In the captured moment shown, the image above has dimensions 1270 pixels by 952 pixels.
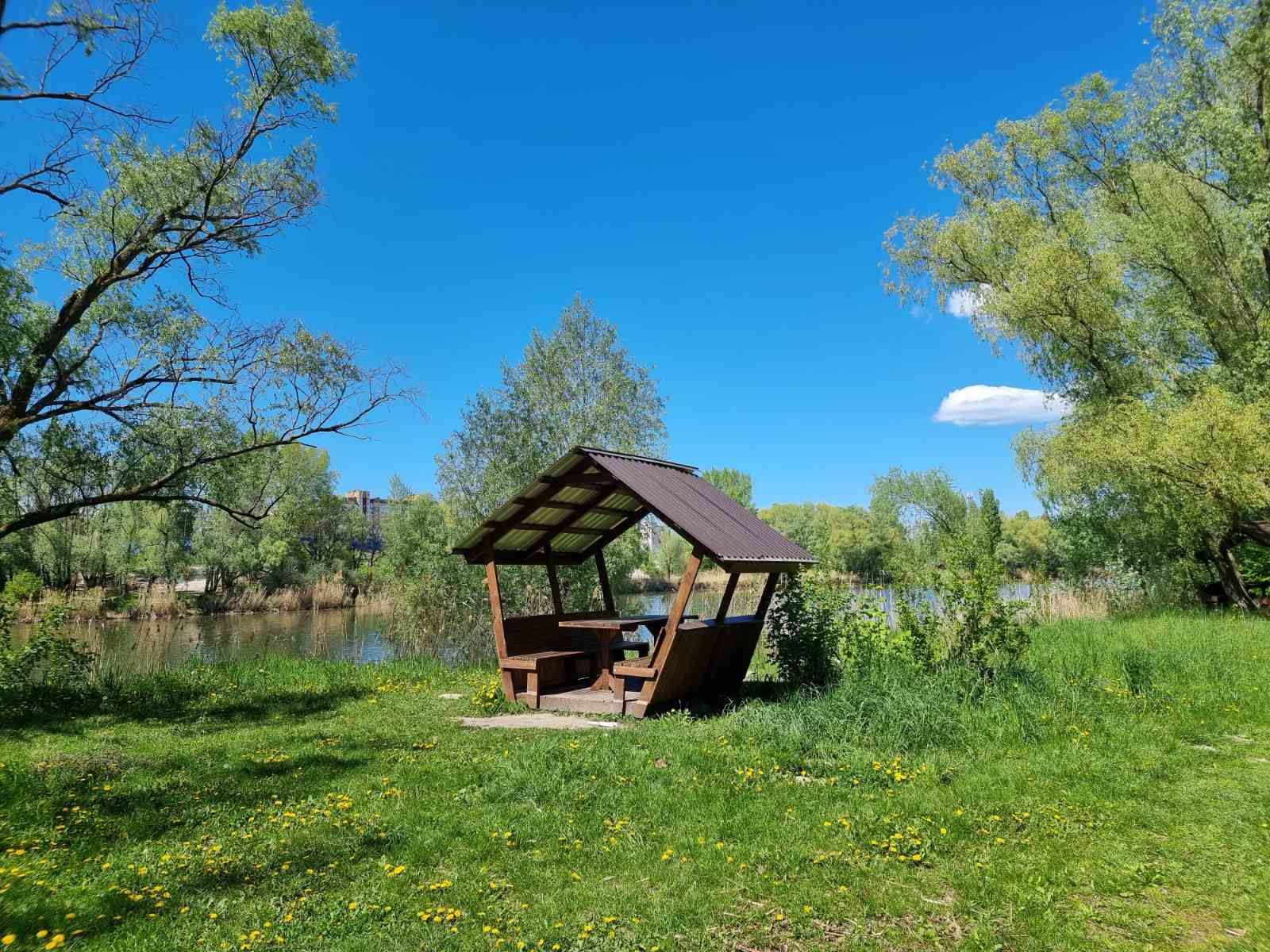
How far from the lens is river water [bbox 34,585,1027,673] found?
1933 cm

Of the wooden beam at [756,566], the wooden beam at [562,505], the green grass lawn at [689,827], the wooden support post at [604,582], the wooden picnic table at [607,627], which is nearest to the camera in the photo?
the green grass lawn at [689,827]

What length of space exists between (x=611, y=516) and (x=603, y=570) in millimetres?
1020

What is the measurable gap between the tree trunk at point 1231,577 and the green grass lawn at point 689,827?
37.7 ft

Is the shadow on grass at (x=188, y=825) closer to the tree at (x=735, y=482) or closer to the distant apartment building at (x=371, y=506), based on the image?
the distant apartment building at (x=371, y=506)

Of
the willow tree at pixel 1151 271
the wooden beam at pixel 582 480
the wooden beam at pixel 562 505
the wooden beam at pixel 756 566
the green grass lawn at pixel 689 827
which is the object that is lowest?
the green grass lawn at pixel 689 827

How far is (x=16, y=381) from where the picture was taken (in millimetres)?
10891

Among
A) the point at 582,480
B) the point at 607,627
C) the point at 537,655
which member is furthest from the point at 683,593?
the point at 537,655

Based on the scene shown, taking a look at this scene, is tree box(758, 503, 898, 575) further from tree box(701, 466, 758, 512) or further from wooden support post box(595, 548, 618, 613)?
wooden support post box(595, 548, 618, 613)

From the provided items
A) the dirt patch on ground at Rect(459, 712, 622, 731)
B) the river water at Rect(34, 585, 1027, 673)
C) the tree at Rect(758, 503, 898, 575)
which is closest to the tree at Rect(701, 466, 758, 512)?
the tree at Rect(758, 503, 898, 575)

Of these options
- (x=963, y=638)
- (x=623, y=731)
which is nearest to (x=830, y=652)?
(x=963, y=638)

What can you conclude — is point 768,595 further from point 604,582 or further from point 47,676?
point 47,676

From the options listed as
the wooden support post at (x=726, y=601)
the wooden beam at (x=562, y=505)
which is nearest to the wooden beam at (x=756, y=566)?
the wooden support post at (x=726, y=601)

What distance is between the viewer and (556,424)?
2292 cm

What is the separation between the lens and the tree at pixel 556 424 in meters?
21.4
